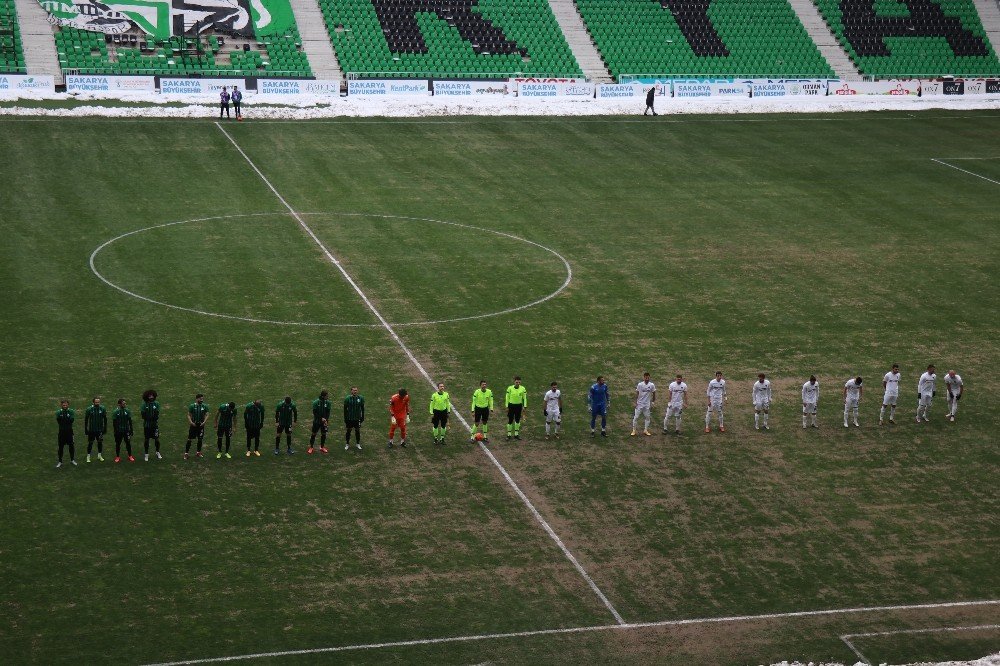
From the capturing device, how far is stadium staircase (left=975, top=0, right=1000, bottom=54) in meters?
79.2

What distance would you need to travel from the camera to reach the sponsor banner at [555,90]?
66.8 metres

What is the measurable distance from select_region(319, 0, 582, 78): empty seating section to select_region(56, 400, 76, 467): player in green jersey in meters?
43.8

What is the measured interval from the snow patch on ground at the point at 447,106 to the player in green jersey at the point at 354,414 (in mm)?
34972

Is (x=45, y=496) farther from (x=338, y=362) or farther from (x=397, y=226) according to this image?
(x=397, y=226)

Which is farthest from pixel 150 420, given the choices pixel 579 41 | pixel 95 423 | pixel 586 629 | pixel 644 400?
pixel 579 41

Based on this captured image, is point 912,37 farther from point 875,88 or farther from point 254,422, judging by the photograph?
point 254,422

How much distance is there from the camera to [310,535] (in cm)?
2338

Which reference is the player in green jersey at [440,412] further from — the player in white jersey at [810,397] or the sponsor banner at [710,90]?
the sponsor banner at [710,90]

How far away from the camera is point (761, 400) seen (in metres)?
28.7

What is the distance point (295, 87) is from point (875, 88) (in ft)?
104

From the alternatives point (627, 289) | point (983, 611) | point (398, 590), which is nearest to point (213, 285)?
point (627, 289)

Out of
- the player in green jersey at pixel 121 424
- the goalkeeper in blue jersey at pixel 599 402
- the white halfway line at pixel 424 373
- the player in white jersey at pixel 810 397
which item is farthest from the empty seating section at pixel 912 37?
the player in green jersey at pixel 121 424

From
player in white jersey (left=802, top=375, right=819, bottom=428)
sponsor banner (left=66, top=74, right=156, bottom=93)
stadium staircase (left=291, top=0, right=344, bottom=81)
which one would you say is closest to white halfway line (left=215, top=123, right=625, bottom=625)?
player in white jersey (left=802, top=375, right=819, bottom=428)

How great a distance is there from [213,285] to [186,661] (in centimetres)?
1898
